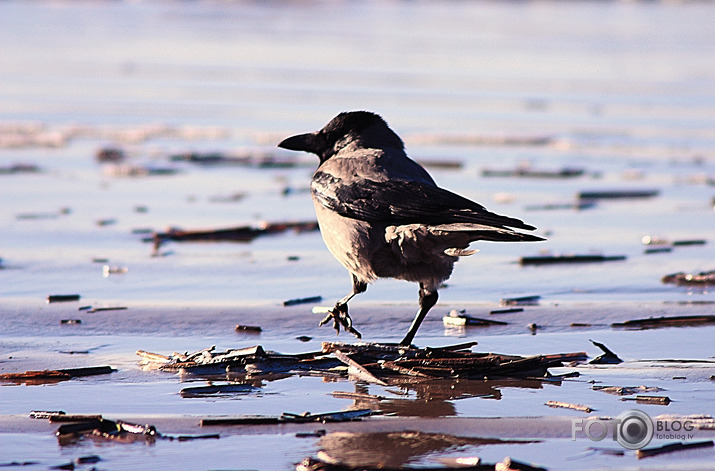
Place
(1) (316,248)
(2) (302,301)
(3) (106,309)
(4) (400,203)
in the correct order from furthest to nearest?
(1) (316,248), (2) (302,301), (3) (106,309), (4) (400,203)

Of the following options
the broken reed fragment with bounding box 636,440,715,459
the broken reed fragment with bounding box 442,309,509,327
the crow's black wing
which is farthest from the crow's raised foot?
the broken reed fragment with bounding box 636,440,715,459

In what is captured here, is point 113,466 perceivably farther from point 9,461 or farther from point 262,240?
point 262,240

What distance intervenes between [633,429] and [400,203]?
5.95 ft

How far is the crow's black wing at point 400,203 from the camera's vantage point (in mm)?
5277

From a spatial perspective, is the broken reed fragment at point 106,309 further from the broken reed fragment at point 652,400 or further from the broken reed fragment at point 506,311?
the broken reed fragment at point 652,400

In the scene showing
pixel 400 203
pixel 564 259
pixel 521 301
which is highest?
pixel 400 203

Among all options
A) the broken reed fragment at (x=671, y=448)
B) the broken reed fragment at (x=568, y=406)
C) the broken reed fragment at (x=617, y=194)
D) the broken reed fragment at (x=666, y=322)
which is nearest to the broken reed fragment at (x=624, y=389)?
the broken reed fragment at (x=568, y=406)

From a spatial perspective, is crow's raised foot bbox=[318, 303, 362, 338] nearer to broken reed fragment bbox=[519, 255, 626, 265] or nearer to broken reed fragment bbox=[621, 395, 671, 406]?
broken reed fragment bbox=[621, 395, 671, 406]

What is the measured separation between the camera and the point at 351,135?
6.46 m

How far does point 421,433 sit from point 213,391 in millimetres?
1067

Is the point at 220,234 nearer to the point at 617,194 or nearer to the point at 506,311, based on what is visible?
the point at 506,311

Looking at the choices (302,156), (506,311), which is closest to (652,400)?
(506,311)

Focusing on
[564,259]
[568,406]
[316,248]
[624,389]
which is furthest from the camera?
[316,248]

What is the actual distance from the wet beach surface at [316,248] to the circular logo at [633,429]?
8cm
